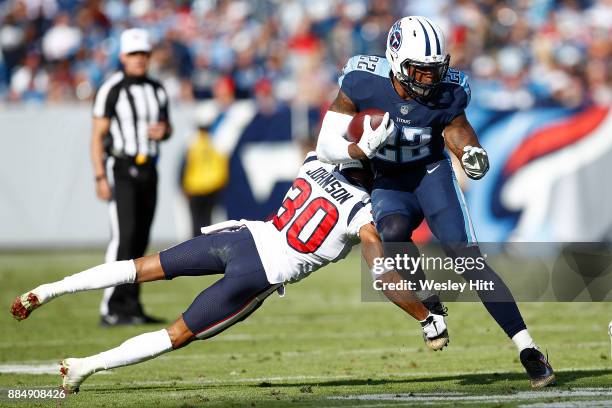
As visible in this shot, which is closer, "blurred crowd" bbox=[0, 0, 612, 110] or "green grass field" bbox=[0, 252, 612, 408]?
"green grass field" bbox=[0, 252, 612, 408]

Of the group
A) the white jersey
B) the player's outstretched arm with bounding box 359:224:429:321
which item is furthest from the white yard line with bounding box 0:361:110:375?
the player's outstretched arm with bounding box 359:224:429:321

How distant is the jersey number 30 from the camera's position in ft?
18.4

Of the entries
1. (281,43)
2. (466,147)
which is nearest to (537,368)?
(466,147)

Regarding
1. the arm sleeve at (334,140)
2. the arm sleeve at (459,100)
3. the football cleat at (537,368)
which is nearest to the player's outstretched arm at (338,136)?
the arm sleeve at (334,140)

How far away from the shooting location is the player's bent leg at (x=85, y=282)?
5598 mm

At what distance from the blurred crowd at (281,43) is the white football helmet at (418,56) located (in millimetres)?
8970

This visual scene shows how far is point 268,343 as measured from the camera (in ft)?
25.6

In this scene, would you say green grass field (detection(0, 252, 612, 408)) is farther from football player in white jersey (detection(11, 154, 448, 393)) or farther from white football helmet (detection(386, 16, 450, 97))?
white football helmet (detection(386, 16, 450, 97))

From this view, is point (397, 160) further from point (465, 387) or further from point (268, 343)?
point (268, 343)

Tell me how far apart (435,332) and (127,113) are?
4.11 meters

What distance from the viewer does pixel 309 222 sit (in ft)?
18.4

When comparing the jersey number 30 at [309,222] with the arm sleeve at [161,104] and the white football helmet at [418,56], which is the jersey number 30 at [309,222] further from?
the arm sleeve at [161,104]

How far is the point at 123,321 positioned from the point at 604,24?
9.81 m

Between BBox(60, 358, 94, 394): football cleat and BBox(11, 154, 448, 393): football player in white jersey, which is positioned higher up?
BBox(11, 154, 448, 393): football player in white jersey
